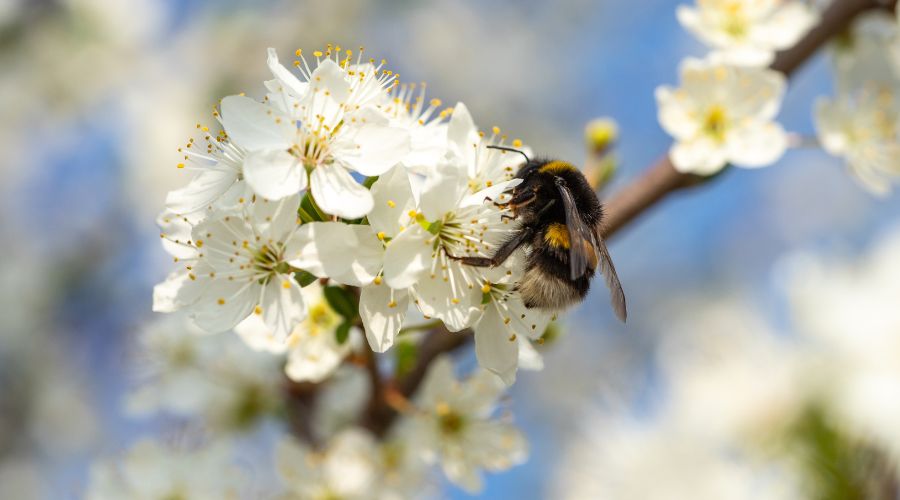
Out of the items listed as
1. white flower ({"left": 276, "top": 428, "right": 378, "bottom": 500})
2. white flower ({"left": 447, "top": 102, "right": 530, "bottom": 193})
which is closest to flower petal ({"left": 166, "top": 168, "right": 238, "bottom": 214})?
white flower ({"left": 447, "top": 102, "right": 530, "bottom": 193})

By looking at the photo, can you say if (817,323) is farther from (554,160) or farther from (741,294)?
(741,294)

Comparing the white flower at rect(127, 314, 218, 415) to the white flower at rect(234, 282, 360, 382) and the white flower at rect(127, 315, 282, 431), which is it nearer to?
the white flower at rect(127, 315, 282, 431)

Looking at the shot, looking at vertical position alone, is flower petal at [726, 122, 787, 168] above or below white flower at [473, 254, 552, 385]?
above

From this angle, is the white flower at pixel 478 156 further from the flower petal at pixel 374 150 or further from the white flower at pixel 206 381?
the white flower at pixel 206 381

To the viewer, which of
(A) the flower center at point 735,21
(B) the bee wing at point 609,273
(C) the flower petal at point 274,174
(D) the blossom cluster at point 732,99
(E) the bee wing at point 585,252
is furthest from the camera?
(A) the flower center at point 735,21

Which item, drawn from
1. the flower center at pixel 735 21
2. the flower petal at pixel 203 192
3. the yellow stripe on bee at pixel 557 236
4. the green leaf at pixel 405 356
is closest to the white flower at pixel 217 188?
the flower petal at pixel 203 192

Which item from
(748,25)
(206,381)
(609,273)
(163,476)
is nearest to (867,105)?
(748,25)
